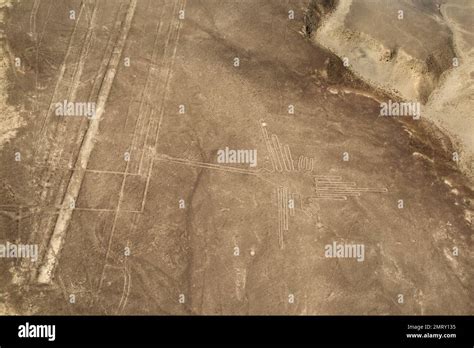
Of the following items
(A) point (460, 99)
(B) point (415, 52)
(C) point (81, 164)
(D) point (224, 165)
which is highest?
(B) point (415, 52)

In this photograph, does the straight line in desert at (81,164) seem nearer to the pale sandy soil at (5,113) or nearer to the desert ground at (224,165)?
the desert ground at (224,165)

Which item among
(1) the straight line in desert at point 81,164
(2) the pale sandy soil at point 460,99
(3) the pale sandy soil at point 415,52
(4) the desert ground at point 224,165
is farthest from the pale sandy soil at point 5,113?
(2) the pale sandy soil at point 460,99

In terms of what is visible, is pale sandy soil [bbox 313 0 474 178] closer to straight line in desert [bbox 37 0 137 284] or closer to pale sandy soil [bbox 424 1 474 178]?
pale sandy soil [bbox 424 1 474 178]

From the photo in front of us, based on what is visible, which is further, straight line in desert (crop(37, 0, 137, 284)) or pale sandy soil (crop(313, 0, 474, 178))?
pale sandy soil (crop(313, 0, 474, 178))

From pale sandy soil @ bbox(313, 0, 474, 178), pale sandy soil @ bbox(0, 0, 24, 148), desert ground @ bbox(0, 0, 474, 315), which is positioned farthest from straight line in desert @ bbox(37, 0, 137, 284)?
pale sandy soil @ bbox(313, 0, 474, 178)

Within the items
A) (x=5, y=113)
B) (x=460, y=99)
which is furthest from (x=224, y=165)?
(x=460, y=99)

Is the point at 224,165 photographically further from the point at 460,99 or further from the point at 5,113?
the point at 460,99

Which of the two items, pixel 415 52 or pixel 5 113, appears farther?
pixel 415 52

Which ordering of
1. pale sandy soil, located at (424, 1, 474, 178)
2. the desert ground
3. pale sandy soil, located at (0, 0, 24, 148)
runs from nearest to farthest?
the desert ground → pale sandy soil, located at (0, 0, 24, 148) → pale sandy soil, located at (424, 1, 474, 178)
